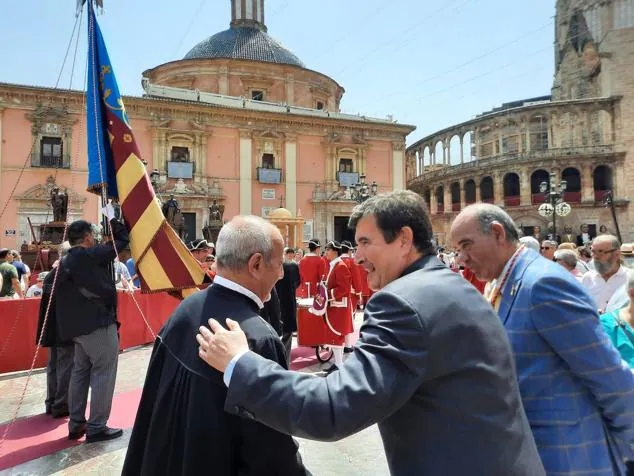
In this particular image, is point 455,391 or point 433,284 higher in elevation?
point 433,284

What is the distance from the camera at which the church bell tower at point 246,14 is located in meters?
36.9

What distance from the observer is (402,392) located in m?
1.26

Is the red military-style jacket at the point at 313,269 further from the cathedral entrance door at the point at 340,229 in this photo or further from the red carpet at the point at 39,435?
the cathedral entrance door at the point at 340,229

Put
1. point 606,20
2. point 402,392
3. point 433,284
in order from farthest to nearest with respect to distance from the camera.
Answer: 1. point 606,20
2. point 433,284
3. point 402,392

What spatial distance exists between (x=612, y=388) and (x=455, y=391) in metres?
0.77

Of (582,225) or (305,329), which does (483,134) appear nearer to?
(582,225)

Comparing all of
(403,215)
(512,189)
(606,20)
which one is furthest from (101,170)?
(606,20)

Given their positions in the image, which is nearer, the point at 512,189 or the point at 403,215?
the point at 403,215

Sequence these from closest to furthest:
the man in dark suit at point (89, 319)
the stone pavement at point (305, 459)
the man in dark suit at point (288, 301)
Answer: the stone pavement at point (305, 459) → the man in dark suit at point (89, 319) → the man in dark suit at point (288, 301)

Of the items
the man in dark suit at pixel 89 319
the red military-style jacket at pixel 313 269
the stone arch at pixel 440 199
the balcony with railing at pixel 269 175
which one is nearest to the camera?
the man in dark suit at pixel 89 319

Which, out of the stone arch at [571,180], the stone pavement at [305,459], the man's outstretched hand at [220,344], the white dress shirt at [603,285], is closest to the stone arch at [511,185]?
the stone arch at [571,180]

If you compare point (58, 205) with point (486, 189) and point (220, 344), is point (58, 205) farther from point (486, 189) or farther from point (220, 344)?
point (486, 189)

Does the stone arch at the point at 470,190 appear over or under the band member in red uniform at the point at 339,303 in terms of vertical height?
over

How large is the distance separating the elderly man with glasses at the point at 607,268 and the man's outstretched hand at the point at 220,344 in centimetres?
462
